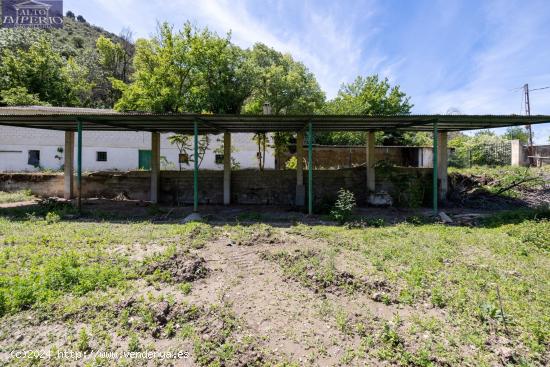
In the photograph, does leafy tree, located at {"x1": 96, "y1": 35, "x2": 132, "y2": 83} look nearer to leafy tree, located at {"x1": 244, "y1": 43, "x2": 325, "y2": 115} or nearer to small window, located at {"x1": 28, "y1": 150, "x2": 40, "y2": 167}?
small window, located at {"x1": 28, "y1": 150, "x2": 40, "y2": 167}

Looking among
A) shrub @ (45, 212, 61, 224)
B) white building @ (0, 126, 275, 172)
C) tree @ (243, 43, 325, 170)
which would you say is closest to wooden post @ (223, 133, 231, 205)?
shrub @ (45, 212, 61, 224)

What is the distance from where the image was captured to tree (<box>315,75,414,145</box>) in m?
20.5

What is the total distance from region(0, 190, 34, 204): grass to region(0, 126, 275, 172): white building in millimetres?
5837

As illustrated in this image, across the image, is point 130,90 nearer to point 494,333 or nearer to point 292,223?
point 292,223

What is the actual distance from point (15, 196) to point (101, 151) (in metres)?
7.44

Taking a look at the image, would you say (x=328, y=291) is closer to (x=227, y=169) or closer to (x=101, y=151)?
(x=227, y=169)

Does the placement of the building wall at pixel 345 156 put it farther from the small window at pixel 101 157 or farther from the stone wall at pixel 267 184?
the small window at pixel 101 157

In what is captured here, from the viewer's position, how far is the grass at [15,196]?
1043 cm

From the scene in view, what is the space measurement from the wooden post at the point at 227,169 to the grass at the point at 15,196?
278 inches

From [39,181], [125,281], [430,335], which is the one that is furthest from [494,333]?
[39,181]

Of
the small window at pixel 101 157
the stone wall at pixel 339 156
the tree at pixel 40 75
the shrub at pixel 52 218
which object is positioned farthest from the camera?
the tree at pixel 40 75

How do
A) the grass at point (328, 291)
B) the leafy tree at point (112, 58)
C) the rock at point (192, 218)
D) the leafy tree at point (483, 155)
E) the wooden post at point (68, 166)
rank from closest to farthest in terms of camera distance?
1. the grass at point (328, 291)
2. the rock at point (192, 218)
3. the wooden post at point (68, 166)
4. the leafy tree at point (483, 155)
5. the leafy tree at point (112, 58)

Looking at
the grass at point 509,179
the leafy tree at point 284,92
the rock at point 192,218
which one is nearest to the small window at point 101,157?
the leafy tree at point 284,92

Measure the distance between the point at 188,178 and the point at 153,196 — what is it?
1373 millimetres
